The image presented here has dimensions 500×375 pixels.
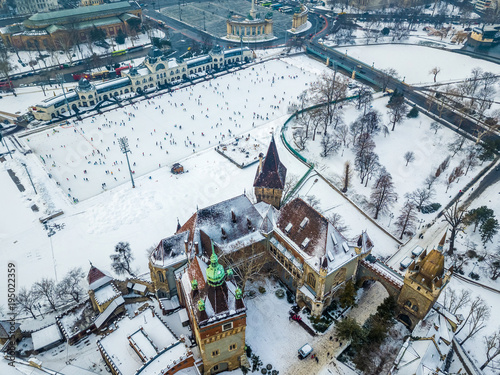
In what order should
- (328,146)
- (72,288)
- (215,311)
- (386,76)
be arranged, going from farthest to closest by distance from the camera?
(386,76), (328,146), (72,288), (215,311)

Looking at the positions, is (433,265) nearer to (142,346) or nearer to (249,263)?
(249,263)

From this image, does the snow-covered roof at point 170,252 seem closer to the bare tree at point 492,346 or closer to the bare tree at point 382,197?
the bare tree at point 382,197

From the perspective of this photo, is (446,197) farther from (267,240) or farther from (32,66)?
(32,66)

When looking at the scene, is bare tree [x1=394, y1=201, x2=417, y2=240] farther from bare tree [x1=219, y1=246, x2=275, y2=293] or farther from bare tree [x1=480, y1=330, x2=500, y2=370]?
bare tree [x1=219, y1=246, x2=275, y2=293]

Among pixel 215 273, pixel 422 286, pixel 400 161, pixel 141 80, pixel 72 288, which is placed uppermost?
pixel 215 273

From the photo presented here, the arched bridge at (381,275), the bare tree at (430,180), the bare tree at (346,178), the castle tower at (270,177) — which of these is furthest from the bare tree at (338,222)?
the bare tree at (430,180)

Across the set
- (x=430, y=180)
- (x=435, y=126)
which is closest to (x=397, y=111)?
(x=435, y=126)

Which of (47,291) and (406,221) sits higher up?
(406,221)
